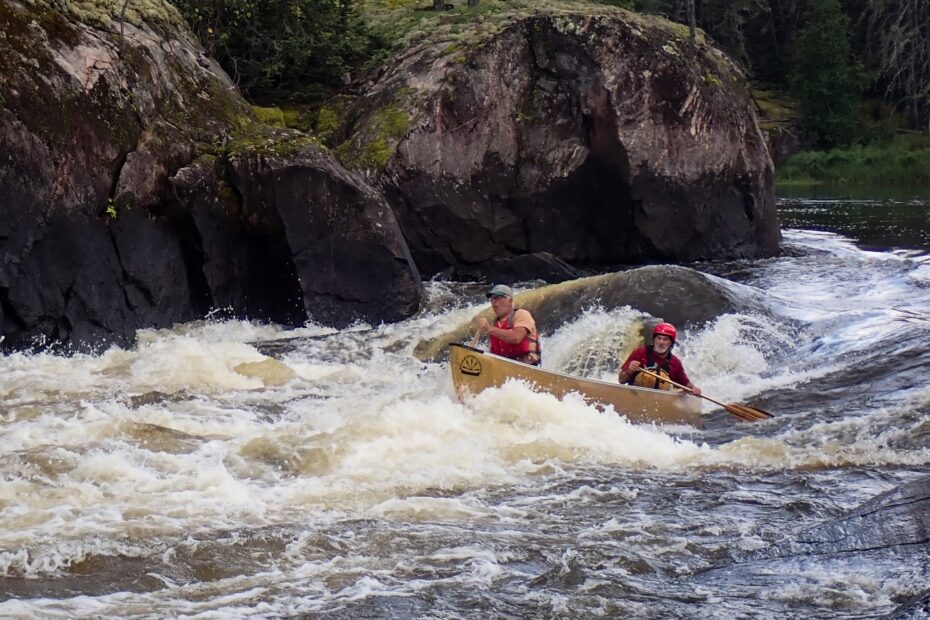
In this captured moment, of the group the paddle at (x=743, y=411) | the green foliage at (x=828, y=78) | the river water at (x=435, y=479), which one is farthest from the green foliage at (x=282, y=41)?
the green foliage at (x=828, y=78)

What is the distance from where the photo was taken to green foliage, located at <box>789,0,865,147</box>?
44.2m

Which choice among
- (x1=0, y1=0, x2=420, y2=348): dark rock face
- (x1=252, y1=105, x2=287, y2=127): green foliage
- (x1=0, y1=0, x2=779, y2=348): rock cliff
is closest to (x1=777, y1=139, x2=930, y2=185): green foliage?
(x1=0, y1=0, x2=779, y2=348): rock cliff

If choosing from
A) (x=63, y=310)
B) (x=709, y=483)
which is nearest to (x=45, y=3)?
(x=63, y=310)

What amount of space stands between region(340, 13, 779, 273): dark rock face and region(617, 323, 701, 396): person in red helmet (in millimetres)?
7936

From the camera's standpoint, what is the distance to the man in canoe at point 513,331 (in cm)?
1073

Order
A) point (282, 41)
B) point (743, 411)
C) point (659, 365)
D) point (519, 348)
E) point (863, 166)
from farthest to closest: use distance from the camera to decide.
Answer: point (863, 166), point (282, 41), point (519, 348), point (659, 365), point (743, 411)

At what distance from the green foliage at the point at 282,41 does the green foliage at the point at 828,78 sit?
29.1 metres

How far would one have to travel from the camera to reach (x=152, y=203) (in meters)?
13.8

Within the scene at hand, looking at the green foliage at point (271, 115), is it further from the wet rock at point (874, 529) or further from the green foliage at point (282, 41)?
the wet rock at point (874, 529)

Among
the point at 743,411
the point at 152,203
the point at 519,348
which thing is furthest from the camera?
the point at 152,203

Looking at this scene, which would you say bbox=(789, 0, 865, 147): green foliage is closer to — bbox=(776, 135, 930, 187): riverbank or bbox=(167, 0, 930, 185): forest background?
bbox=(167, 0, 930, 185): forest background

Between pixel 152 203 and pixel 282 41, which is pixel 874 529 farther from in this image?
pixel 282 41

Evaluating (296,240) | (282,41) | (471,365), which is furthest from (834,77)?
(471,365)

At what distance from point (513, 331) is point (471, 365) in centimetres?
99
